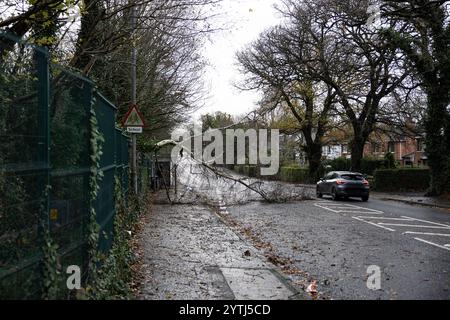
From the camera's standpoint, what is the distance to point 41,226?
357 centimetres

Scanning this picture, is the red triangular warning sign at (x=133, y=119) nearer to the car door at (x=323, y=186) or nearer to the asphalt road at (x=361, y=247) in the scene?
the asphalt road at (x=361, y=247)

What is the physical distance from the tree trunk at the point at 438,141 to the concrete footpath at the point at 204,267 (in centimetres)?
1685

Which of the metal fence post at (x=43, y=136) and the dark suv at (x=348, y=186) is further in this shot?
the dark suv at (x=348, y=186)

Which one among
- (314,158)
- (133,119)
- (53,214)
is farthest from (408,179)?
(53,214)

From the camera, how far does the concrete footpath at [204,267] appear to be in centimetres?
602

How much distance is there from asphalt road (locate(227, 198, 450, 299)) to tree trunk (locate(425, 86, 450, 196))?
346 inches

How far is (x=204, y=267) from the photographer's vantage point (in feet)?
25.1

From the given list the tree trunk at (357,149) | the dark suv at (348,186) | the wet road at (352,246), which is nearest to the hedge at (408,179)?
the tree trunk at (357,149)

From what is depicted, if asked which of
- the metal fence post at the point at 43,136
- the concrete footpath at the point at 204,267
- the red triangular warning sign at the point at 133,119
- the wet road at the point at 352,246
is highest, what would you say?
the red triangular warning sign at the point at 133,119

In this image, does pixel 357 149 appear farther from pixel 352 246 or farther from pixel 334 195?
pixel 352 246

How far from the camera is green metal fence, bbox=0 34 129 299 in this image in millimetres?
3553

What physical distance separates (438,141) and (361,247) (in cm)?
1762
